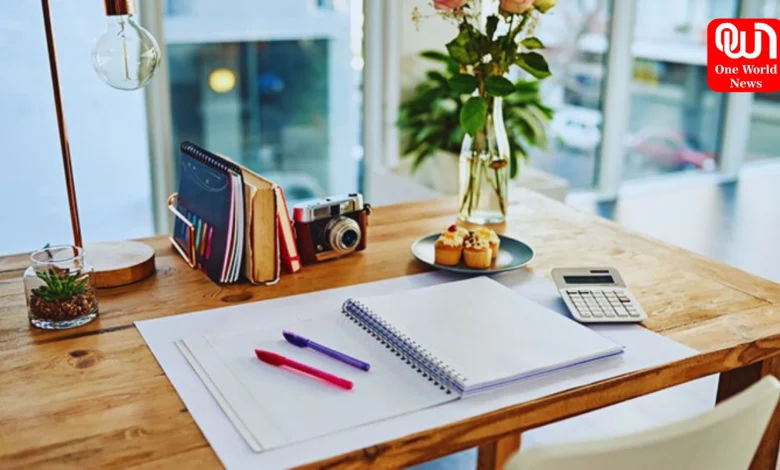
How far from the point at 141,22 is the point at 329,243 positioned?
1.80m

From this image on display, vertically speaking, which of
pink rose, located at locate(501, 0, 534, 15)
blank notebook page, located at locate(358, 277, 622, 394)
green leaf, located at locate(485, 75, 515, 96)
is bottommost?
blank notebook page, located at locate(358, 277, 622, 394)

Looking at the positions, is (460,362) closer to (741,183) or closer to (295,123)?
(295,123)

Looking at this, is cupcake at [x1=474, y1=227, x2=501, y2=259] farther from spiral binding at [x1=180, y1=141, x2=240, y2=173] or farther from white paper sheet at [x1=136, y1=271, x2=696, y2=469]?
spiral binding at [x1=180, y1=141, x2=240, y2=173]

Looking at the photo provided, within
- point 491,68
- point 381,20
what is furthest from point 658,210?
Result: point 491,68

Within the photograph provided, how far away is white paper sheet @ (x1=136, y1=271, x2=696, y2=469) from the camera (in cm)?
99

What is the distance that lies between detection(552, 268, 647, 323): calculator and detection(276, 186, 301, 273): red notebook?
46cm

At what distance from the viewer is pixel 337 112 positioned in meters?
3.71

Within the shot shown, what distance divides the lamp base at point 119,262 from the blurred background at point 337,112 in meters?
1.62

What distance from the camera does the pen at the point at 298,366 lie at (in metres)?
1.13

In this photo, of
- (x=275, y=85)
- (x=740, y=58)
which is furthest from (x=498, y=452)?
(x=740, y=58)

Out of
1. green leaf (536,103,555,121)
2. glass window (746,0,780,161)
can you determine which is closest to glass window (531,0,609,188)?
green leaf (536,103,555,121)

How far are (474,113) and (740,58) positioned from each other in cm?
279

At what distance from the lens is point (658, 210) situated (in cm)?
439

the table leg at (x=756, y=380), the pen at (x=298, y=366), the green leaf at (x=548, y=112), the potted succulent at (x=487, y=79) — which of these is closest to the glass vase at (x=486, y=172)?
the potted succulent at (x=487, y=79)
